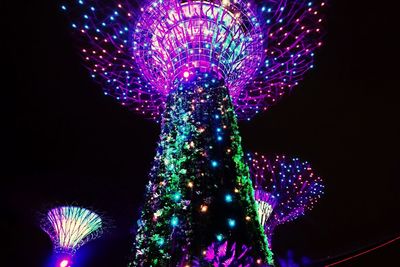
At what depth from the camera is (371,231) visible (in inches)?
445

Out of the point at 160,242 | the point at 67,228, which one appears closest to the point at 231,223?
the point at 160,242

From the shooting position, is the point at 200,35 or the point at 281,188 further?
the point at 281,188

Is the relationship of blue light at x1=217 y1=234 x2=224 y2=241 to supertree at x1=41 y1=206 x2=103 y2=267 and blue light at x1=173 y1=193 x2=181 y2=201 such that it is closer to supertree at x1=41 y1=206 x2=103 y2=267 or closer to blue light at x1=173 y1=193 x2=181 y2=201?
blue light at x1=173 y1=193 x2=181 y2=201

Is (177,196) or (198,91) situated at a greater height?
(198,91)

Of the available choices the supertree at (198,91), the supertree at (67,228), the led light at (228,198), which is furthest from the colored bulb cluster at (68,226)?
the led light at (228,198)

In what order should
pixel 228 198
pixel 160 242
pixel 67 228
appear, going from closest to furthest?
pixel 160 242, pixel 228 198, pixel 67 228

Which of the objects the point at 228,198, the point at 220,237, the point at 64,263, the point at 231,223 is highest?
the point at 64,263

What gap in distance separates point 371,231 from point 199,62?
941 centimetres

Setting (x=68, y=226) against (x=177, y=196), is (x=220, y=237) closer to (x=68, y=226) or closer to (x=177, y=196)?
(x=177, y=196)

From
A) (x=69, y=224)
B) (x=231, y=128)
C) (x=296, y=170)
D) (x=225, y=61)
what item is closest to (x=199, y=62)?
(x=225, y=61)

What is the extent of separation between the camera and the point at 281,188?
9977 millimetres

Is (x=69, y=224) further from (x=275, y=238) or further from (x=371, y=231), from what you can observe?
(x=371, y=231)

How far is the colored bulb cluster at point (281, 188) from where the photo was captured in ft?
32.4

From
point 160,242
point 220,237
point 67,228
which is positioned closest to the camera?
point 220,237
